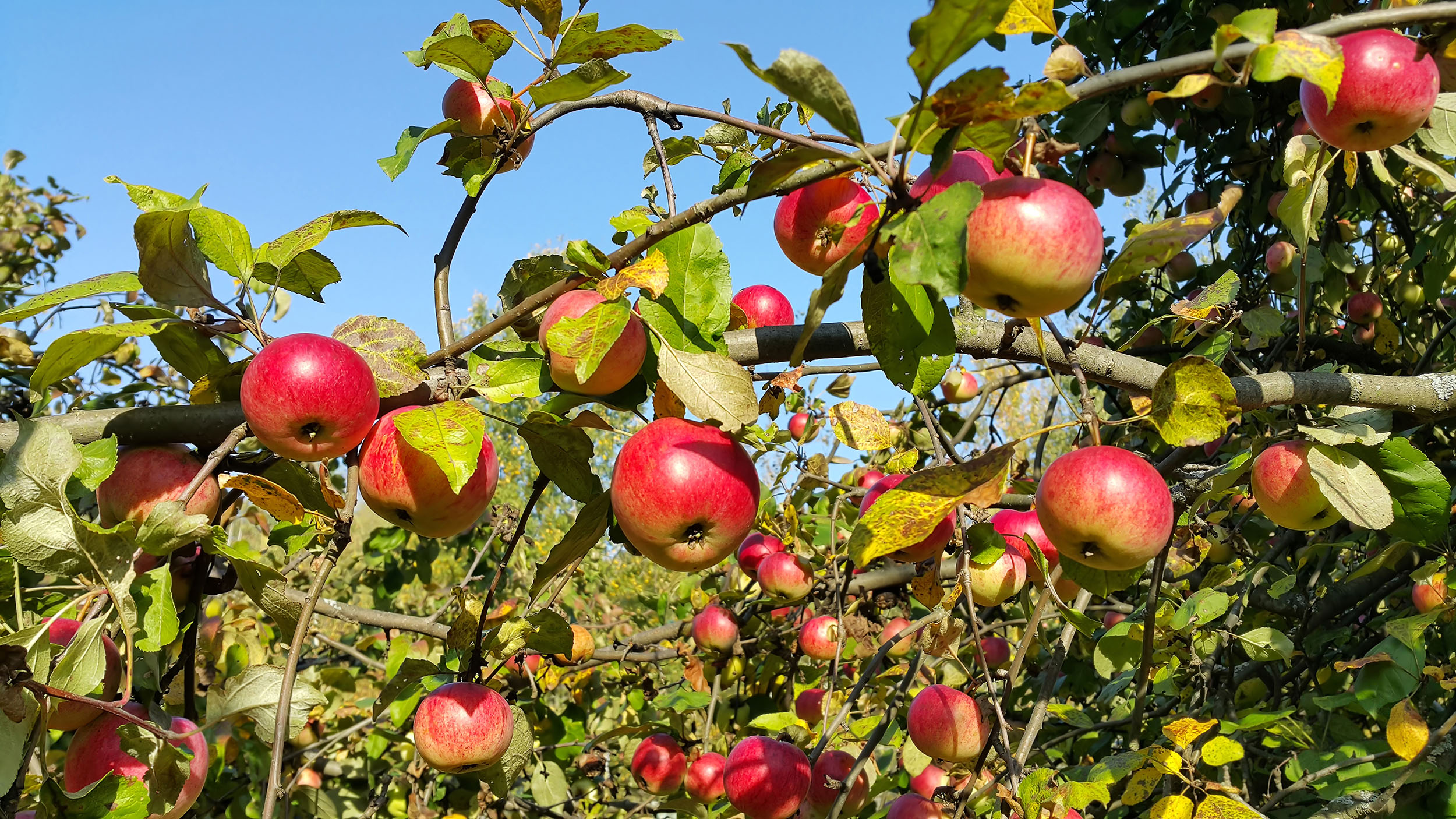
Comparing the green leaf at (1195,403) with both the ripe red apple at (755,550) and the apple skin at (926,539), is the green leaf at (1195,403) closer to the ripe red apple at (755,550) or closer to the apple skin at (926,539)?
the apple skin at (926,539)

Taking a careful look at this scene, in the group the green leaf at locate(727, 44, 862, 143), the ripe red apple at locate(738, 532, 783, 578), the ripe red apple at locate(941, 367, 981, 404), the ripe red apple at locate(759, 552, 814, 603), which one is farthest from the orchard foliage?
the ripe red apple at locate(941, 367, 981, 404)

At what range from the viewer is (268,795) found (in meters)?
0.81

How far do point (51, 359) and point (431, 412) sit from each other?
0.50 meters

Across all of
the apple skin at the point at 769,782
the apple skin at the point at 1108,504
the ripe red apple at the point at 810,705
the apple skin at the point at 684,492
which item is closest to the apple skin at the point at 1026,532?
the apple skin at the point at 1108,504

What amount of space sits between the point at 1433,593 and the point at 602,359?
1700 mm

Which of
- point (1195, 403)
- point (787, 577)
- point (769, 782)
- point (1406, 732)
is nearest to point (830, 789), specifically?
point (769, 782)

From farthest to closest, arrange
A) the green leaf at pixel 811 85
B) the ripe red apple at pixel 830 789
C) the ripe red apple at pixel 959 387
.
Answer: the ripe red apple at pixel 959 387 → the ripe red apple at pixel 830 789 → the green leaf at pixel 811 85

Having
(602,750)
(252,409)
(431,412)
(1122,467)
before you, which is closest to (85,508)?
(252,409)

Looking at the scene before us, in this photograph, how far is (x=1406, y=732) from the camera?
1492mm

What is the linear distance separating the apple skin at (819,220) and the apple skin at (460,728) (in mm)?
843

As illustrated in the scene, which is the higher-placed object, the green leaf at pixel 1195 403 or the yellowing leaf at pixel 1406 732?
the green leaf at pixel 1195 403

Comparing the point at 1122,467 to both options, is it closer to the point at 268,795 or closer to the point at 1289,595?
the point at 268,795

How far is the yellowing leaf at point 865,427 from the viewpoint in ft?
4.68

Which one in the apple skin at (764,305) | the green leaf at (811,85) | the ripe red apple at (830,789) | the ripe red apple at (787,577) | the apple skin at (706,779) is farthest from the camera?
the ripe red apple at (787,577)
